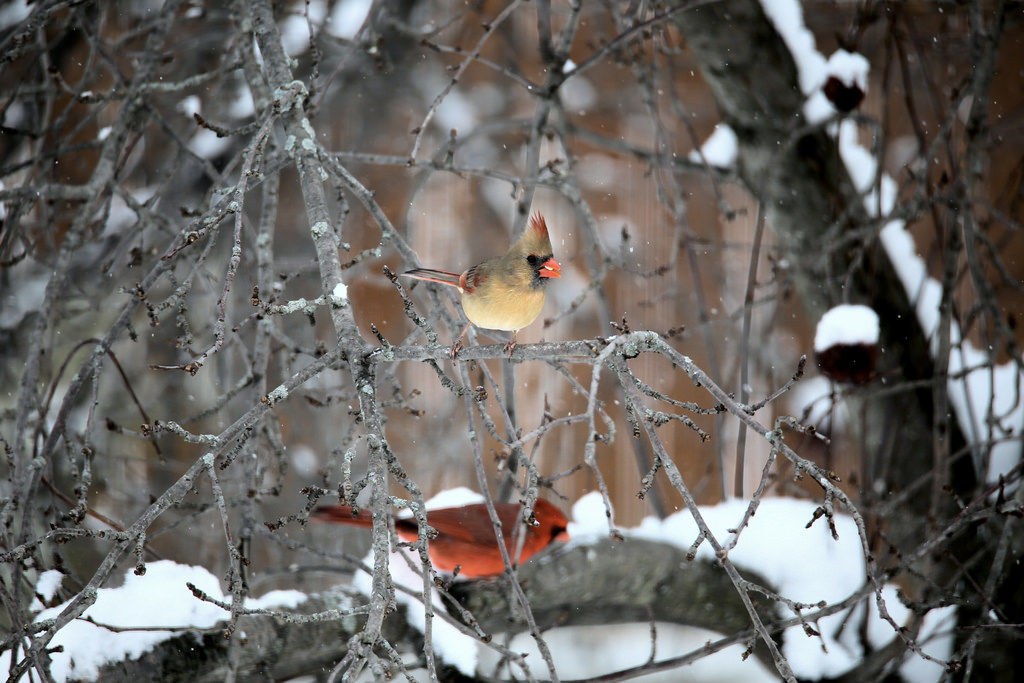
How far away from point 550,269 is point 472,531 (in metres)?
0.91

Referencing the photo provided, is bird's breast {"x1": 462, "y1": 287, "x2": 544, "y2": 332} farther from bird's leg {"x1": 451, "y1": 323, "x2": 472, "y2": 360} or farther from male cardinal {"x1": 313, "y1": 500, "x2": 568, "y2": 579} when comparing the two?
male cardinal {"x1": 313, "y1": 500, "x2": 568, "y2": 579}

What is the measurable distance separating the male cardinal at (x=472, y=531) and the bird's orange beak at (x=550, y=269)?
2.54 feet

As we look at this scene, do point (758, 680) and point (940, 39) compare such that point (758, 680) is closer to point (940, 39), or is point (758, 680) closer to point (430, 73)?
point (940, 39)

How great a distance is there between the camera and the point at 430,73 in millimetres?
3994

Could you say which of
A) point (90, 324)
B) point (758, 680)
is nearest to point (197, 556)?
point (90, 324)

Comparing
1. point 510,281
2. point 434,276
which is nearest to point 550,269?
Result: point 510,281

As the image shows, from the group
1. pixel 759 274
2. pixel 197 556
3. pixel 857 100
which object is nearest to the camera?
pixel 857 100

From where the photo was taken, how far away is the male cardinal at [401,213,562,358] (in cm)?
156

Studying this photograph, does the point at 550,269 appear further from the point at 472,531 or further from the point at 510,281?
the point at 472,531

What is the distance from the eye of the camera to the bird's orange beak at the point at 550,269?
1.59 metres

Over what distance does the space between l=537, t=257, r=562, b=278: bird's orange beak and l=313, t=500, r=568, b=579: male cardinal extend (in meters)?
0.77

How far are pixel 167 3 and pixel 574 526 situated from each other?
1779 millimetres

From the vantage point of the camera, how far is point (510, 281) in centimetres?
158

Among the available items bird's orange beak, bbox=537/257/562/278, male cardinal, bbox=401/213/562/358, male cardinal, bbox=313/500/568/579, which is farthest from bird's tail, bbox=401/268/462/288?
male cardinal, bbox=313/500/568/579
